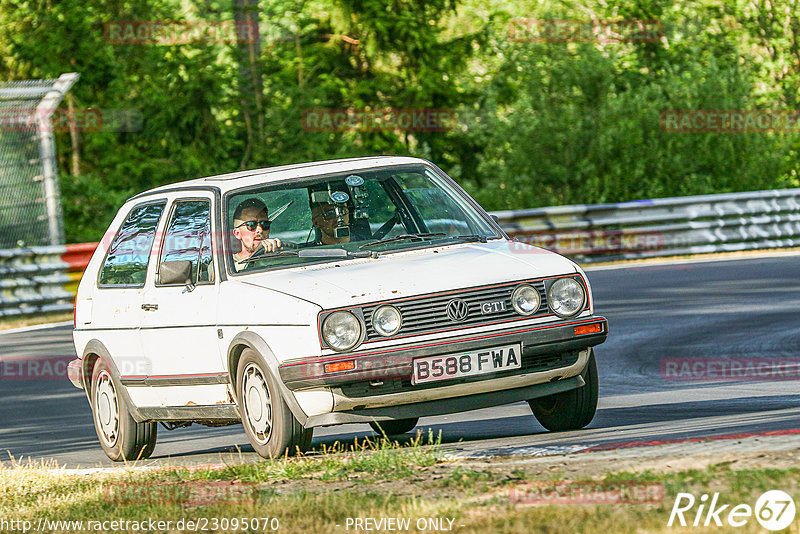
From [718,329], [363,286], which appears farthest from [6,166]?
[363,286]

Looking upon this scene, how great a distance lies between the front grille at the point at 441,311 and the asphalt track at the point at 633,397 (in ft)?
2.20

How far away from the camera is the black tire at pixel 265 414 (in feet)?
23.7

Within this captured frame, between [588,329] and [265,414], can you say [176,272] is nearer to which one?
[265,414]

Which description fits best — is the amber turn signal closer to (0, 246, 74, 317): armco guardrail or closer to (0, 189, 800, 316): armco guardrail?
(0, 246, 74, 317): armco guardrail

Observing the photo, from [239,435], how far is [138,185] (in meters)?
22.2

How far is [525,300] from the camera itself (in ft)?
24.0

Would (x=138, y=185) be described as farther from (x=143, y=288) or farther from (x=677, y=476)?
(x=677, y=476)

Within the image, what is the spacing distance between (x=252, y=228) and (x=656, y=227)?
13.8 m

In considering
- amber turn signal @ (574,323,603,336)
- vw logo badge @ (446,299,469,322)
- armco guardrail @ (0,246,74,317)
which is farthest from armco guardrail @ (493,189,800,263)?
vw logo badge @ (446,299,469,322)

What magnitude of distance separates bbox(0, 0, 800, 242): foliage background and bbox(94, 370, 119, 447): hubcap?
61.1 ft

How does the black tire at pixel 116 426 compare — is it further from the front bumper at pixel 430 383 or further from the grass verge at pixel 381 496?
the front bumper at pixel 430 383

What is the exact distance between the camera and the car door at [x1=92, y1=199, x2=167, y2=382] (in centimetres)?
855

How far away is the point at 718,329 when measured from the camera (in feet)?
42.4

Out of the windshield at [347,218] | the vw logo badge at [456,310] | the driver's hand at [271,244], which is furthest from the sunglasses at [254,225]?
the vw logo badge at [456,310]
